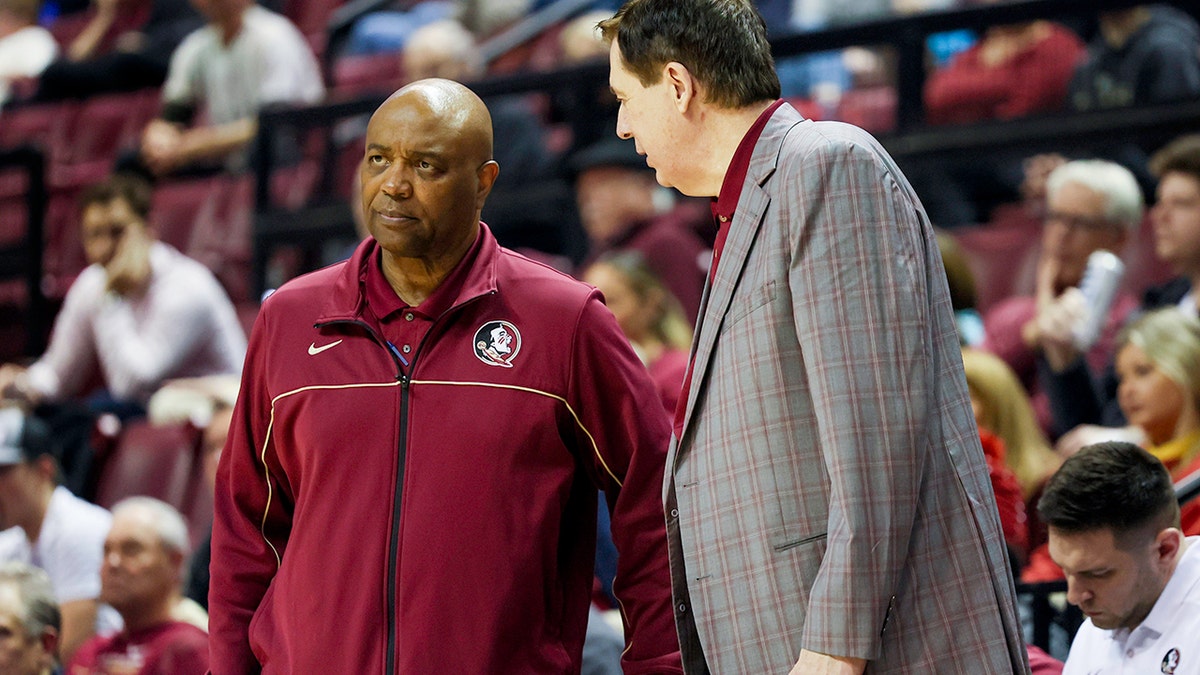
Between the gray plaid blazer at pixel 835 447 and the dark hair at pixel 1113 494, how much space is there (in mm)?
1023

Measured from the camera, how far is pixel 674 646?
2.50 meters

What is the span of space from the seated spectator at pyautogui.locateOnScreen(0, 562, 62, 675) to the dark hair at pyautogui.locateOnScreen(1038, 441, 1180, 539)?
107 inches

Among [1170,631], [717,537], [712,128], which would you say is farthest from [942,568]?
[1170,631]

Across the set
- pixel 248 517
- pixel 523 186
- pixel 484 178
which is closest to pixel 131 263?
pixel 523 186

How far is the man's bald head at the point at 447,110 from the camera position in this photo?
2502 millimetres

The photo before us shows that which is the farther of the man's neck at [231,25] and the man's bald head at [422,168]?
the man's neck at [231,25]

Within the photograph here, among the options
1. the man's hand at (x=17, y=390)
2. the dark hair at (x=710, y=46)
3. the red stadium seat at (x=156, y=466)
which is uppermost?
the dark hair at (x=710, y=46)

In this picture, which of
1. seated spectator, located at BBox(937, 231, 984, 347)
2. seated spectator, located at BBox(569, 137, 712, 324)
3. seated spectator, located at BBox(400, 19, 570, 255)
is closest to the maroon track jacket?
seated spectator, located at BBox(937, 231, 984, 347)

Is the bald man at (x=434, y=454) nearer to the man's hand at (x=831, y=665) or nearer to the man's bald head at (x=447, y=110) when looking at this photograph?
the man's bald head at (x=447, y=110)

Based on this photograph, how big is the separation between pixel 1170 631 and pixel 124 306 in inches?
195

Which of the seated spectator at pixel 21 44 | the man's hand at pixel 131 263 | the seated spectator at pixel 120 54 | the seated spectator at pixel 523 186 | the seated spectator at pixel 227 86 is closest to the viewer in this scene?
the man's hand at pixel 131 263

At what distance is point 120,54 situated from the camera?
977cm

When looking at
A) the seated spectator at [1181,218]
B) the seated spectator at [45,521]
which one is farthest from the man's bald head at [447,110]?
the seated spectator at [45,521]

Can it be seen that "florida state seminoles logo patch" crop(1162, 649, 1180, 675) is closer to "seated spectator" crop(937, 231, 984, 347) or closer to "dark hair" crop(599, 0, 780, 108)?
"dark hair" crop(599, 0, 780, 108)
